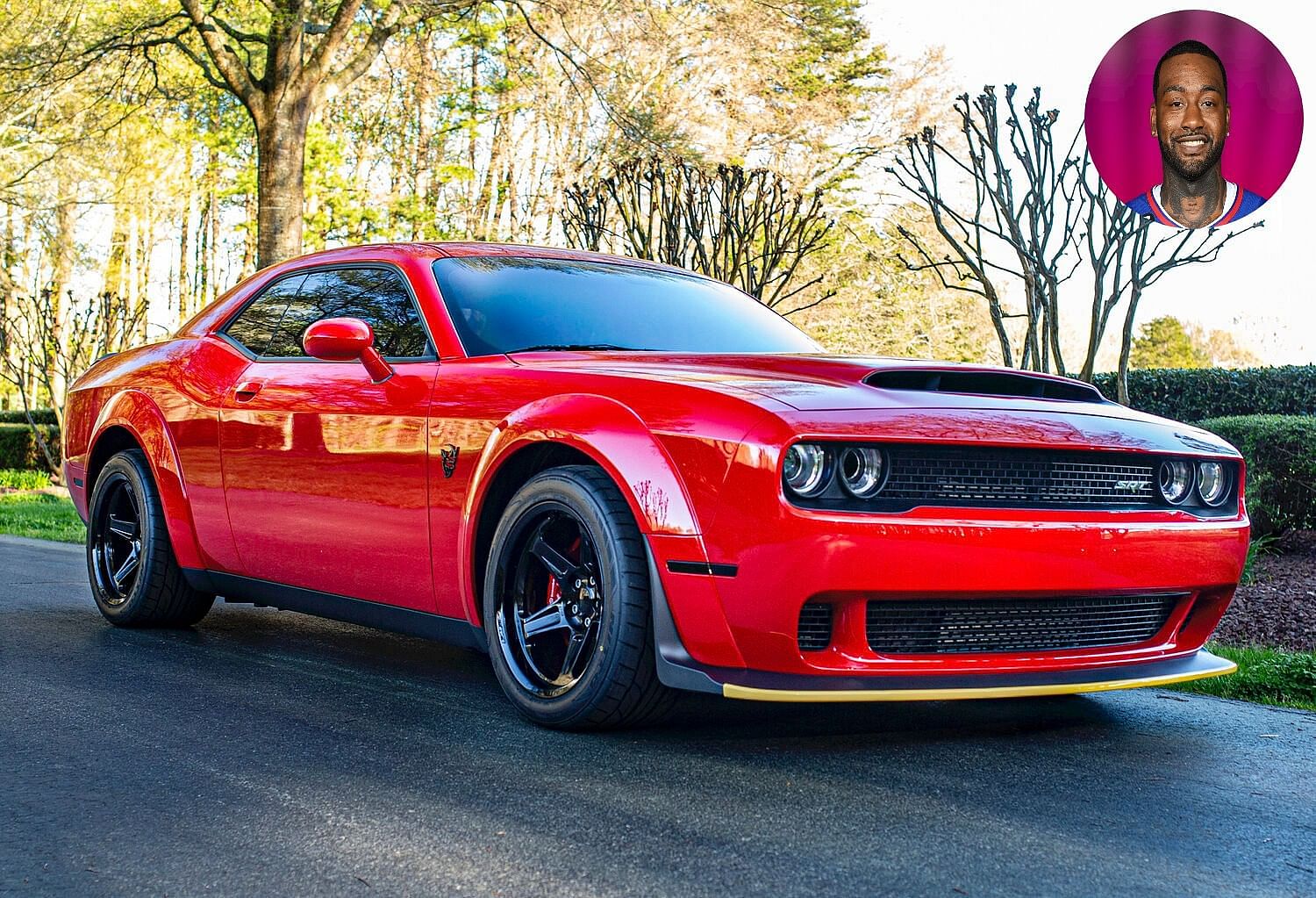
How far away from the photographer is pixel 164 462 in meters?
5.74

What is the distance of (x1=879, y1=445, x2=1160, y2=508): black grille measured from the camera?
3543 mm

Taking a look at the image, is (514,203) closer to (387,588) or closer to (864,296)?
(864,296)

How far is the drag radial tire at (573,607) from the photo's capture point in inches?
145

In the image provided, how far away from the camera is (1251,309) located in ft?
91.0

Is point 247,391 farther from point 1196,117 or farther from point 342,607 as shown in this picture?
point 1196,117

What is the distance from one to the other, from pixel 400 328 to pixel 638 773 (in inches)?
77.9

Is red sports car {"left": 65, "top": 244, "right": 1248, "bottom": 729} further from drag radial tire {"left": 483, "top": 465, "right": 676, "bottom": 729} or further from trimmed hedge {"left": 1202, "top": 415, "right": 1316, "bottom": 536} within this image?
trimmed hedge {"left": 1202, "top": 415, "right": 1316, "bottom": 536}

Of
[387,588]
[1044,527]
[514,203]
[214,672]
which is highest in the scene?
[514,203]

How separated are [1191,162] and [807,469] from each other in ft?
26.5

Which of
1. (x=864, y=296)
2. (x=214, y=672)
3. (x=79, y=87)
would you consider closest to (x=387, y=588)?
(x=214, y=672)

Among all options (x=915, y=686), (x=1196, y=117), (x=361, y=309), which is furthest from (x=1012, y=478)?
(x=1196, y=117)

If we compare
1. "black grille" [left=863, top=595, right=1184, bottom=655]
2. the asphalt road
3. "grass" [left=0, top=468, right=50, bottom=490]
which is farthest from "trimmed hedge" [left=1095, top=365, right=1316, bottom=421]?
"grass" [left=0, top=468, right=50, bottom=490]

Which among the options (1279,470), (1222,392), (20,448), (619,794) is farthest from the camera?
(20,448)

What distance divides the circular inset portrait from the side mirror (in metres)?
7.16
